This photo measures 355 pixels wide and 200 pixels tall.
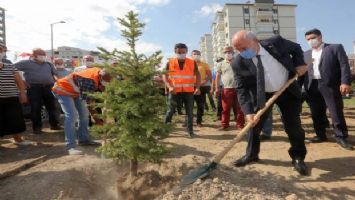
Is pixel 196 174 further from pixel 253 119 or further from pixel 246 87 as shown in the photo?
pixel 246 87

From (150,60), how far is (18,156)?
11.7ft

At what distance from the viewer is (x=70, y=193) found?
14.0 feet

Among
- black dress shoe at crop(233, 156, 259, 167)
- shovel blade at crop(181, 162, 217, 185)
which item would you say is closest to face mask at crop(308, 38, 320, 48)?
black dress shoe at crop(233, 156, 259, 167)

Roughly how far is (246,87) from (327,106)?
2037 millimetres

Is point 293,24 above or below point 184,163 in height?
above

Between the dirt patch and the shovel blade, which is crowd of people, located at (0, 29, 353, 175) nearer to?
the shovel blade

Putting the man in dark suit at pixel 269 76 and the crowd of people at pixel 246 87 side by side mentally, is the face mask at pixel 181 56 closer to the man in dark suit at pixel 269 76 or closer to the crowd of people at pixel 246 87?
the crowd of people at pixel 246 87

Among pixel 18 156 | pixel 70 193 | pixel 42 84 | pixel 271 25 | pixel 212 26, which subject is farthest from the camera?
pixel 212 26

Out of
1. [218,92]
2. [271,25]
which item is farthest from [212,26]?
[218,92]

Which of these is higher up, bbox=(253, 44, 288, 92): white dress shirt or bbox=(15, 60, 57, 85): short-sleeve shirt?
bbox=(15, 60, 57, 85): short-sleeve shirt

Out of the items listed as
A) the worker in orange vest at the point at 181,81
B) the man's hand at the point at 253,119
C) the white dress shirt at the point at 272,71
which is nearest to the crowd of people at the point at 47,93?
the worker in orange vest at the point at 181,81

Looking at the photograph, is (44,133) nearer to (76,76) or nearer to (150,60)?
(76,76)

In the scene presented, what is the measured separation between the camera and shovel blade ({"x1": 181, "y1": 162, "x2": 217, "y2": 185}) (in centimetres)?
400

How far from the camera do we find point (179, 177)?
4.27 metres
